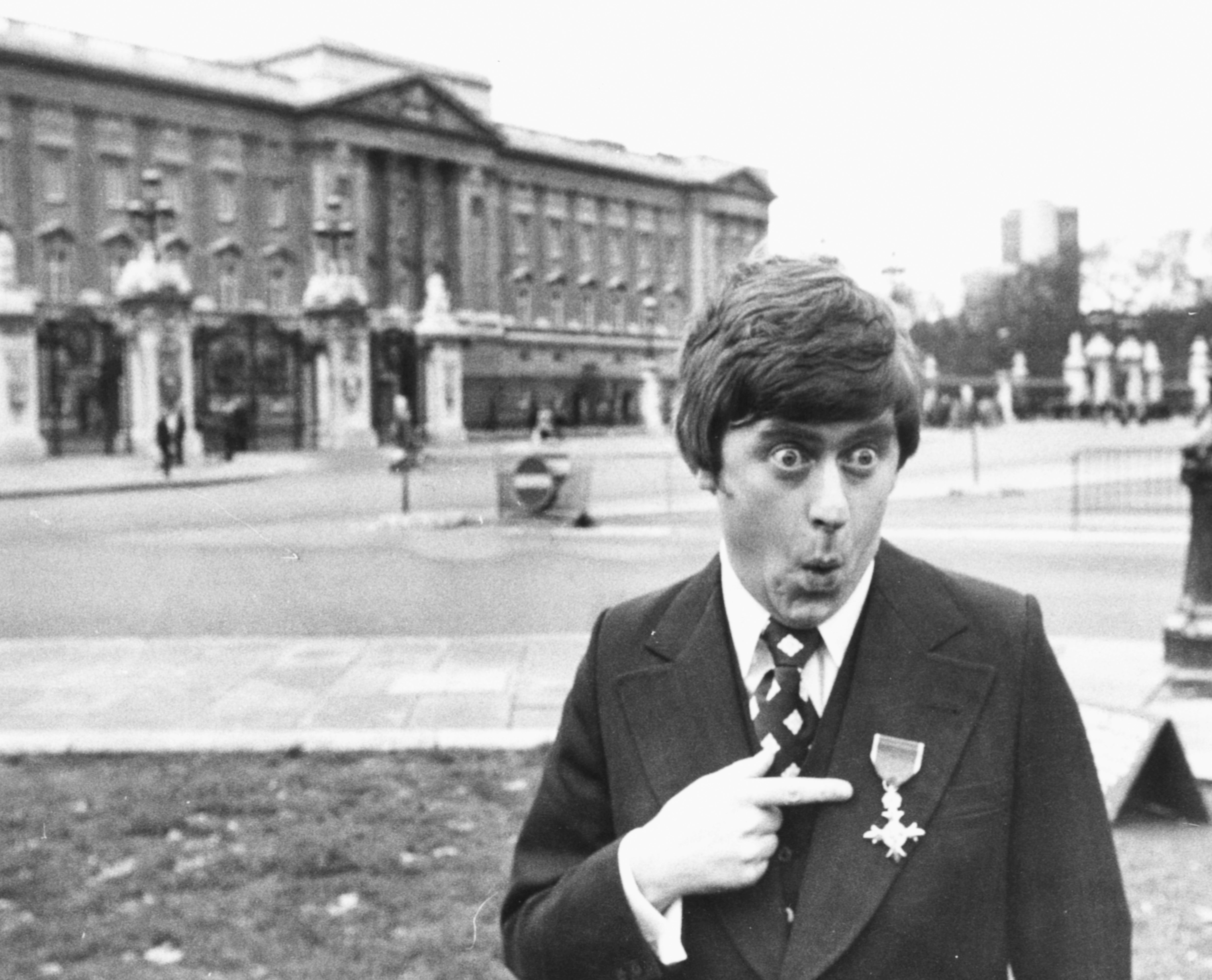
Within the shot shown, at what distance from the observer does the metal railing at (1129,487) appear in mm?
19844

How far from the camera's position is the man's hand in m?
1.62

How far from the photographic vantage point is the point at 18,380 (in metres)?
29.2

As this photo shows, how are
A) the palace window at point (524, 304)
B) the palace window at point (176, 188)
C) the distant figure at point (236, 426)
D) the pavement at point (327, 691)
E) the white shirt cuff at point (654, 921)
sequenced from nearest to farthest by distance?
the white shirt cuff at point (654, 921)
the pavement at point (327, 691)
the distant figure at point (236, 426)
the palace window at point (176, 188)
the palace window at point (524, 304)

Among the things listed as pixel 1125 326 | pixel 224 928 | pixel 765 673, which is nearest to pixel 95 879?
pixel 224 928

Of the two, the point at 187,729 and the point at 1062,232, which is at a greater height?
the point at 1062,232

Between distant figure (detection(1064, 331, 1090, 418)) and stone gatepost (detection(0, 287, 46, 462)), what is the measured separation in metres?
49.5

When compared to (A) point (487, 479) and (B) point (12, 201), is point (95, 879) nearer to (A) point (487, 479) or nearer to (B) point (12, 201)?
(A) point (487, 479)

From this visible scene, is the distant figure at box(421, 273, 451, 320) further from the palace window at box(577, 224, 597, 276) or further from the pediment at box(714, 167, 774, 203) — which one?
the palace window at box(577, 224, 597, 276)

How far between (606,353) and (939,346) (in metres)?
23.5

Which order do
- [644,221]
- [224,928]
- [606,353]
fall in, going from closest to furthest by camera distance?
[224,928] → [606,353] → [644,221]

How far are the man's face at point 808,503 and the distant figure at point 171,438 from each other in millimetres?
27487

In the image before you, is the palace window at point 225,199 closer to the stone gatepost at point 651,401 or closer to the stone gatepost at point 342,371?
the stone gatepost at point 651,401

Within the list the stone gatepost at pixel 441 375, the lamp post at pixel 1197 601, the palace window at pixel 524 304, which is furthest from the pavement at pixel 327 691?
the palace window at pixel 524 304

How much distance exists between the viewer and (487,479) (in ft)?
93.6
